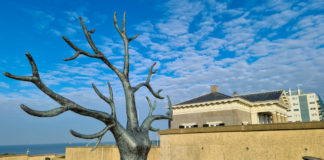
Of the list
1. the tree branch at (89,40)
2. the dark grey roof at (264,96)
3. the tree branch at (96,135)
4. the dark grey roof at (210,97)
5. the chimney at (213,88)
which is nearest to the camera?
the tree branch at (96,135)

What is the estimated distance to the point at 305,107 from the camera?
372ft

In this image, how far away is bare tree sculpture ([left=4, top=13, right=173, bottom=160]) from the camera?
162 inches

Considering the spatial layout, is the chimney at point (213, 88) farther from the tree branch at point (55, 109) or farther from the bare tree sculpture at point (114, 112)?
the tree branch at point (55, 109)

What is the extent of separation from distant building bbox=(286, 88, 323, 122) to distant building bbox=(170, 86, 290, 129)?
9665 centimetres

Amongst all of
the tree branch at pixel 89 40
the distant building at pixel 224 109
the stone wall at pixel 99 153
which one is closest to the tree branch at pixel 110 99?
the tree branch at pixel 89 40

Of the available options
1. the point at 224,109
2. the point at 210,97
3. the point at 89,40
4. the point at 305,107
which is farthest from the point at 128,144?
the point at 305,107

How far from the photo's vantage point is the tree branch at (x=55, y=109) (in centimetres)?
388

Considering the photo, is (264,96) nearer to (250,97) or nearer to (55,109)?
(250,97)

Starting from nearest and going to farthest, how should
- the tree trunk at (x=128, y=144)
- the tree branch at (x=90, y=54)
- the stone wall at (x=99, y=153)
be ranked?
the tree trunk at (x=128, y=144) < the tree branch at (x=90, y=54) < the stone wall at (x=99, y=153)

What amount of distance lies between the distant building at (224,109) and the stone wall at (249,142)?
29.1ft

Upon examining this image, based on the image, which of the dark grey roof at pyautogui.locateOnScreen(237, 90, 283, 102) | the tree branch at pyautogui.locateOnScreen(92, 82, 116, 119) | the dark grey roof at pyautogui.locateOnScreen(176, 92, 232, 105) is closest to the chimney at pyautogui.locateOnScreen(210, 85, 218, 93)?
the dark grey roof at pyautogui.locateOnScreen(176, 92, 232, 105)

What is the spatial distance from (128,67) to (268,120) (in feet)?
117

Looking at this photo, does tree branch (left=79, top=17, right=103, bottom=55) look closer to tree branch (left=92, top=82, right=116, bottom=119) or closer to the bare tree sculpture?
the bare tree sculpture

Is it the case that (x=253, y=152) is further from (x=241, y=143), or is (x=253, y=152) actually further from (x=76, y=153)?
(x=76, y=153)
